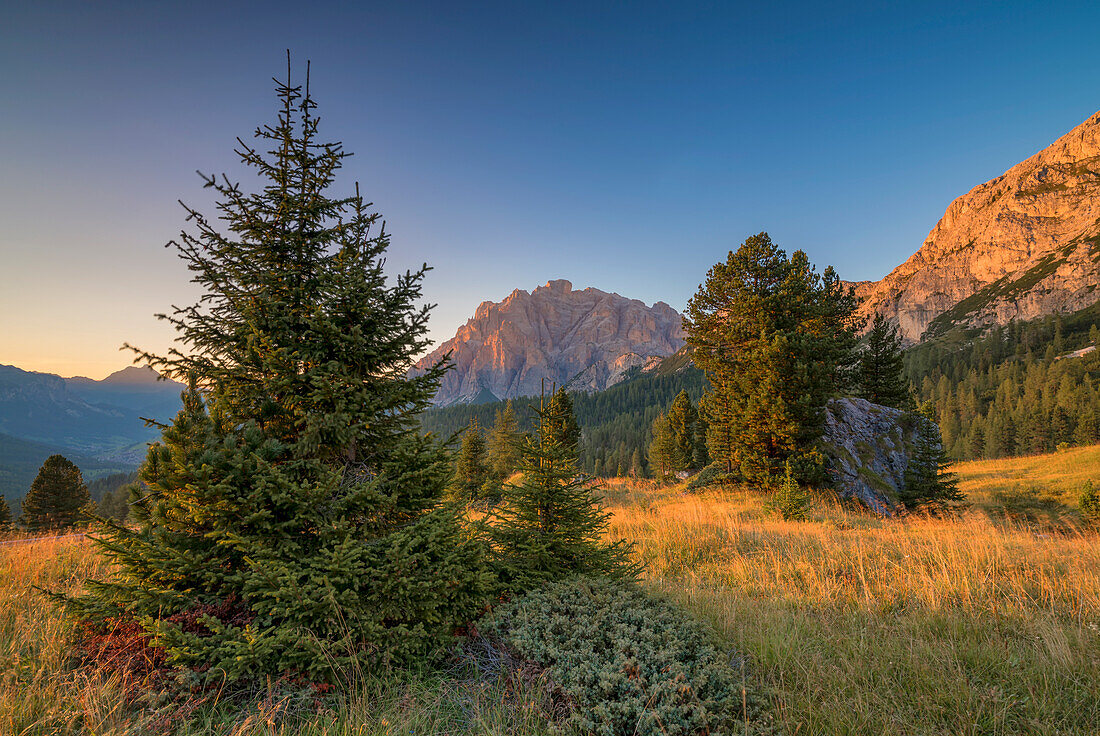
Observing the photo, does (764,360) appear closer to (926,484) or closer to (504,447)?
(926,484)

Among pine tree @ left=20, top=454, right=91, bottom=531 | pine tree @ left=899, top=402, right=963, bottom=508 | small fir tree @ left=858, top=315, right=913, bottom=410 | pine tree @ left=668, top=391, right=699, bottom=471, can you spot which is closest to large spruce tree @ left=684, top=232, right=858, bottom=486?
pine tree @ left=899, top=402, right=963, bottom=508

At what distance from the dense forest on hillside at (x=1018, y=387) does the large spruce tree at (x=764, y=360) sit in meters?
50.2

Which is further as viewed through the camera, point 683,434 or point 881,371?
point 683,434

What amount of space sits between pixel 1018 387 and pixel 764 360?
4595 inches

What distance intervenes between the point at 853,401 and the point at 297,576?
887 inches

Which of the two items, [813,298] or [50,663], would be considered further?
[813,298]

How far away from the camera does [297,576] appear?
128 inches

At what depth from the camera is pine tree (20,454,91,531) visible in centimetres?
2650

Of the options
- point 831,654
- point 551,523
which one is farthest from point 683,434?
point 831,654

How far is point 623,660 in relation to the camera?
10.7ft

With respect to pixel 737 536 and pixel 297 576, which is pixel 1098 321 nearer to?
pixel 737 536

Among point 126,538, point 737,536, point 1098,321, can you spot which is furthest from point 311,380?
point 1098,321

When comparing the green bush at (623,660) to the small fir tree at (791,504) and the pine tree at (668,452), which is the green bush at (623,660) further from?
the pine tree at (668,452)

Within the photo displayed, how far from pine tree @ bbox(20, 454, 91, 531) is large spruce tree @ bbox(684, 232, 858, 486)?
3990cm
